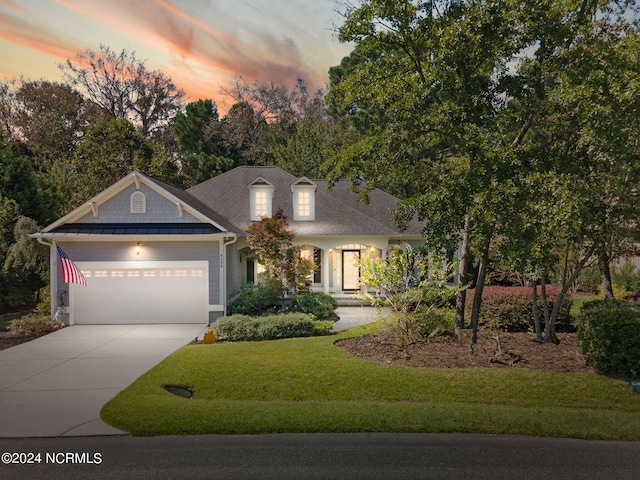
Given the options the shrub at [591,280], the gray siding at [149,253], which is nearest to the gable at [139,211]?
the gray siding at [149,253]

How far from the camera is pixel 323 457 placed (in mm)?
5422

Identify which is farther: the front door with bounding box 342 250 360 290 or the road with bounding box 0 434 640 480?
the front door with bounding box 342 250 360 290

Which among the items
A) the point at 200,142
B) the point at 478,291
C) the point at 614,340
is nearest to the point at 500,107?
the point at 478,291

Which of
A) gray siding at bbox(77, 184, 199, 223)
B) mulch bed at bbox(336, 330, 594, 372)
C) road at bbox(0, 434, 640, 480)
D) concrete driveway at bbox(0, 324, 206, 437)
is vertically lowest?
road at bbox(0, 434, 640, 480)

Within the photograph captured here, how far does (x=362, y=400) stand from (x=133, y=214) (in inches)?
439

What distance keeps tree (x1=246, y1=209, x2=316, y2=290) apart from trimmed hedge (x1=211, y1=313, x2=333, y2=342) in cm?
298

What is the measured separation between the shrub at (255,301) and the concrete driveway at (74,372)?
150 cm

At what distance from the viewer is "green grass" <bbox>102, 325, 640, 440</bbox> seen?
628cm

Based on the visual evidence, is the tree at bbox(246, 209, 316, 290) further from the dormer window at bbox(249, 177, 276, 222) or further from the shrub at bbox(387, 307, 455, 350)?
the shrub at bbox(387, 307, 455, 350)

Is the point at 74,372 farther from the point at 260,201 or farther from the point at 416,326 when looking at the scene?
the point at 260,201

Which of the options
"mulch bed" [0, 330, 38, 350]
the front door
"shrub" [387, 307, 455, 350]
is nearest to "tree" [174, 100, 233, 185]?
the front door

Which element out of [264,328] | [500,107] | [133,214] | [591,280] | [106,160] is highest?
[106,160]

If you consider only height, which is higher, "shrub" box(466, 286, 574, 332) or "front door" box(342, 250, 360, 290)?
"front door" box(342, 250, 360, 290)

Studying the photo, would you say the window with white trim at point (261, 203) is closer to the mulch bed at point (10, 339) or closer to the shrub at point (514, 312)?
the mulch bed at point (10, 339)
